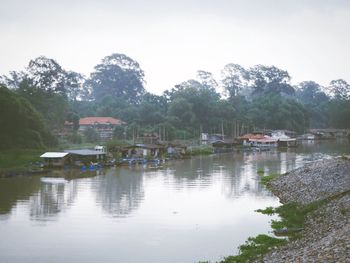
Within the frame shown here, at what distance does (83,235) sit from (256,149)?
199ft

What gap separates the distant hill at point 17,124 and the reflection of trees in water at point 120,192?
39.4 ft

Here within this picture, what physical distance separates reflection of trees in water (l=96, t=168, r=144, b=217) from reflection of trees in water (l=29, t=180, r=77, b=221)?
2.09 meters

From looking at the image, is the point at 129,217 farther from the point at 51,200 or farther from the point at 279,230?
the point at 279,230

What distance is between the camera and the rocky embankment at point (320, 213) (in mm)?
13648

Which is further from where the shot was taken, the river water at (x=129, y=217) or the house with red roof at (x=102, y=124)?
the house with red roof at (x=102, y=124)

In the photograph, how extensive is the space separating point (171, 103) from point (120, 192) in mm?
56183

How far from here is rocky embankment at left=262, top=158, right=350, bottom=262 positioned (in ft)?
44.8

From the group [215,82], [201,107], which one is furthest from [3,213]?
[215,82]

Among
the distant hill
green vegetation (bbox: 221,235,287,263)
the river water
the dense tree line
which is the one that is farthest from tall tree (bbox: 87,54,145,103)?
green vegetation (bbox: 221,235,287,263)

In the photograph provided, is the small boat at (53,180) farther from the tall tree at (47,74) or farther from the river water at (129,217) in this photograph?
the tall tree at (47,74)

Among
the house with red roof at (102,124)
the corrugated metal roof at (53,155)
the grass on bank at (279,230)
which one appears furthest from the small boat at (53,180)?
the house with red roof at (102,124)

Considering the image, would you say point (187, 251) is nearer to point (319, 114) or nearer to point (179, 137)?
point (179, 137)

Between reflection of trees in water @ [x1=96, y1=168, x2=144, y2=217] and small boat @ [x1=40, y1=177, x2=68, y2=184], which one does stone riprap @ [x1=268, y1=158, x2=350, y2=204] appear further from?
small boat @ [x1=40, y1=177, x2=68, y2=184]

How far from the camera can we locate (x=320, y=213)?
799 inches
